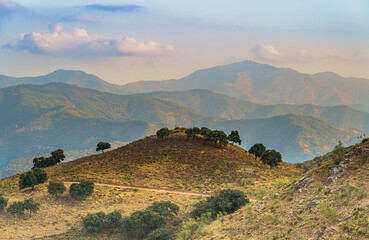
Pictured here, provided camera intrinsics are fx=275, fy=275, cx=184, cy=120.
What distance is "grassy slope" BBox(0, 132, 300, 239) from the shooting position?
5369cm

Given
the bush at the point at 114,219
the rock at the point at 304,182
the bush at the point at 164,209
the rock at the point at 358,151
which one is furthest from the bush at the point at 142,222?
the rock at the point at 358,151

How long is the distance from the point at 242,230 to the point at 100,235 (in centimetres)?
2988

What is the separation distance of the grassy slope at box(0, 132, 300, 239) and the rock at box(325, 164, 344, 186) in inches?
1213

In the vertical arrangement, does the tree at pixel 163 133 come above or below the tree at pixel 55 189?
above

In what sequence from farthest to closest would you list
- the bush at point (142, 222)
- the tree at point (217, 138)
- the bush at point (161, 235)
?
the tree at point (217, 138) < the bush at point (142, 222) < the bush at point (161, 235)

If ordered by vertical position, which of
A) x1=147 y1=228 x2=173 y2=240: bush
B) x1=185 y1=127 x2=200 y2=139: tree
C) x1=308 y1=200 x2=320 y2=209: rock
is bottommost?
x1=147 y1=228 x2=173 y2=240: bush

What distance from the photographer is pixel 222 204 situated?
48.9m

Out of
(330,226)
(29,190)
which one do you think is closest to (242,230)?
(330,226)

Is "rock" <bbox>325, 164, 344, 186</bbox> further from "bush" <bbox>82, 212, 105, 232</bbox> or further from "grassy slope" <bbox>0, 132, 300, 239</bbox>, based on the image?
"bush" <bbox>82, 212, 105, 232</bbox>

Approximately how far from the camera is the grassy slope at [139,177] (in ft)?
176

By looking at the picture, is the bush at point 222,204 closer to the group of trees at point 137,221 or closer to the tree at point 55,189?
the group of trees at point 137,221

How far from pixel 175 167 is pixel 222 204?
3739 centimetres

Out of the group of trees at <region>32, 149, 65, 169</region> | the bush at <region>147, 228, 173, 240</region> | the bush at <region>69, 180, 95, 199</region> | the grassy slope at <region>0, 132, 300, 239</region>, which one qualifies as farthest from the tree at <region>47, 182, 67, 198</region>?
the group of trees at <region>32, 149, 65, 169</region>

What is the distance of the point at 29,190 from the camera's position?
232ft
